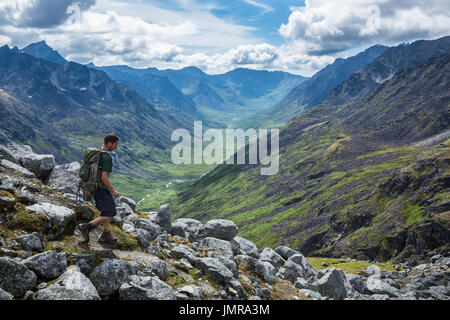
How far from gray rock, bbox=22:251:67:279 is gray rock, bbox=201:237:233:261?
1195 cm

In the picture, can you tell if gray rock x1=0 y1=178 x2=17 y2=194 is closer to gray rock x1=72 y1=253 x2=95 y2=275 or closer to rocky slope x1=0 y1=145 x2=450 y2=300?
rocky slope x1=0 y1=145 x2=450 y2=300

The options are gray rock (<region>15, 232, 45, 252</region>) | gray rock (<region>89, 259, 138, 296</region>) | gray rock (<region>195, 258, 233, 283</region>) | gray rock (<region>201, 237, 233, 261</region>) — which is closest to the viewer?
gray rock (<region>89, 259, 138, 296</region>)

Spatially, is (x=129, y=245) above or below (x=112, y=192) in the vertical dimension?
below

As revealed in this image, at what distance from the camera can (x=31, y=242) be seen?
595 inches

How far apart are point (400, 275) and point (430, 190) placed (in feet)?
335

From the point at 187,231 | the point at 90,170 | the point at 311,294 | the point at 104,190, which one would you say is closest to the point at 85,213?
the point at 104,190

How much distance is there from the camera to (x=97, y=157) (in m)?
16.7

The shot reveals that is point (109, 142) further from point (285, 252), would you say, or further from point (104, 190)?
point (285, 252)

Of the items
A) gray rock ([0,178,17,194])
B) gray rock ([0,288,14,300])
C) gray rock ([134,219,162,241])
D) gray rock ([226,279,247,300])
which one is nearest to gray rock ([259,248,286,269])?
gray rock ([134,219,162,241])

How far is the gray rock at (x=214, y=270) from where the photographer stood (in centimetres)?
1970

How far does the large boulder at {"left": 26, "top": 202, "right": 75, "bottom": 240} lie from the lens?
16984mm
